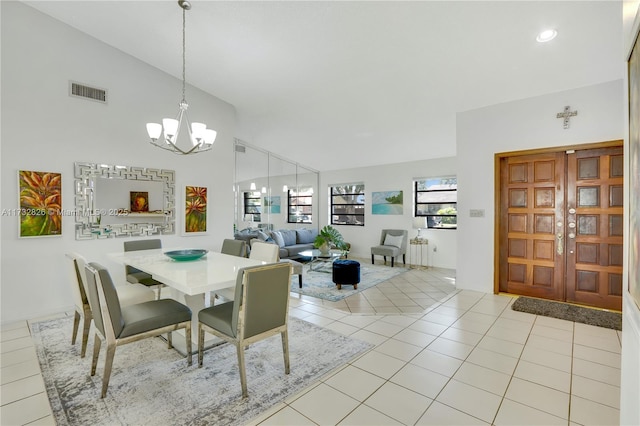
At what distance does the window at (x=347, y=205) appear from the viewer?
801cm

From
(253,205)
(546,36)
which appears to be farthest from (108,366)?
(253,205)

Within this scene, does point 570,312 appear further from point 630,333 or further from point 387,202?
point 387,202

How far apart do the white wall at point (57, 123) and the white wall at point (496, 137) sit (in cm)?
444

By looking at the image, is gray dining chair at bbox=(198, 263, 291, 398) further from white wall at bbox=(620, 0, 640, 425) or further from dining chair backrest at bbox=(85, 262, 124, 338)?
white wall at bbox=(620, 0, 640, 425)

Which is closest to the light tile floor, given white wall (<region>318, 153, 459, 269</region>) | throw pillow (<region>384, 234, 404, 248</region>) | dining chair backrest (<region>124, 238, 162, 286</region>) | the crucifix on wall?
dining chair backrest (<region>124, 238, 162, 286</region>)

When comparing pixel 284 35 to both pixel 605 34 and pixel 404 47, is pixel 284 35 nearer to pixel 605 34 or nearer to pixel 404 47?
pixel 404 47

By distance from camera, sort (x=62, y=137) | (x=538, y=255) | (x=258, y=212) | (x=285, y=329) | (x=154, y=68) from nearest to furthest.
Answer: (x=285, y=329) → (x=62, y=137) → (x=538, y=255) → (x=154, y=68) → (x=258, y=212)

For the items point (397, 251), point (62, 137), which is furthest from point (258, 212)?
point (62, 137)

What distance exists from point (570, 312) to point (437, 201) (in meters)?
3.51

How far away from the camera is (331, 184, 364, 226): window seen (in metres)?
8.01

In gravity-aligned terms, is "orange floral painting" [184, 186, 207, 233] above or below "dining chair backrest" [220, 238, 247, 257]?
above

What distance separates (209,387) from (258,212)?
18.8 ft

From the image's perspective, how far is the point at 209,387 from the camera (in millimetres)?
2102

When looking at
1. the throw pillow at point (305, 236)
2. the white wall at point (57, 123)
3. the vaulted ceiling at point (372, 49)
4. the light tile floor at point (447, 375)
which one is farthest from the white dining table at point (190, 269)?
the throw pillow at point (305, 236)
